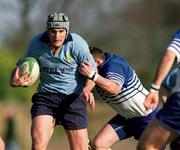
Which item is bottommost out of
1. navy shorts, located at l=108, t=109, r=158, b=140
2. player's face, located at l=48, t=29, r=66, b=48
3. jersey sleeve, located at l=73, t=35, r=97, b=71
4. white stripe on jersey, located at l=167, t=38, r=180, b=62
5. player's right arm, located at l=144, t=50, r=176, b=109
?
navy shorts, located at l=108, t=109, r=158, b=140

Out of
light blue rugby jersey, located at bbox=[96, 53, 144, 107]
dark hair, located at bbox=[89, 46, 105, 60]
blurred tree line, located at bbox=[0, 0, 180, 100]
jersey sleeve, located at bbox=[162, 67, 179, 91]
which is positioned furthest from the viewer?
blurred tree line, located at bbox=[0, 0, 180, 100]

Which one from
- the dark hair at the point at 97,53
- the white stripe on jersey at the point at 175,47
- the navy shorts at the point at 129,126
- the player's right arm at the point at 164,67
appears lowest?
the navy shorts at the point at 129,126

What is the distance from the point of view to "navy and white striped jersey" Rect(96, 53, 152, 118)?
10.5 meters

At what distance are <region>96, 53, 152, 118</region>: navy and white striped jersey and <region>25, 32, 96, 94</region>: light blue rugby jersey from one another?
1.26 ft

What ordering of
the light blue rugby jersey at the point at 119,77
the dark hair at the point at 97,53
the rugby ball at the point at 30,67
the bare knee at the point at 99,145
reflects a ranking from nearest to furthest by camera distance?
the rugby ball at the point at 30,67, the light blue rugby jersey at the point at 119,77, the dark hair at the point at 97,53, the bare knee at the point at 99,145

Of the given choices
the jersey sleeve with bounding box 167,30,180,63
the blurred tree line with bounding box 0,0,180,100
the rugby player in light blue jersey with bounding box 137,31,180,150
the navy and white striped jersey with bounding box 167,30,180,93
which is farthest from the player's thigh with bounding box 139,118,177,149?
the blurred tree line with bounding box 0,0,180,100

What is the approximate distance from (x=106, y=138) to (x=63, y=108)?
73cm

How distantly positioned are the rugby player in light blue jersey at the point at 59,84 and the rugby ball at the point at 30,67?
0.18 ft

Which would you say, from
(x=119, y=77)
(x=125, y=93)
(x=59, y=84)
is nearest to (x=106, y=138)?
(x=125, y=93)

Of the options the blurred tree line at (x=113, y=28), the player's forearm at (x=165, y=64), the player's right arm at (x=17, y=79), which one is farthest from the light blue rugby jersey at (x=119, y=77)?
the blurred tree line at (x=113, y=28)

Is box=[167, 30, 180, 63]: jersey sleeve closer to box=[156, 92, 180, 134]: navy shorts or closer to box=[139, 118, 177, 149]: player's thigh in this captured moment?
box=[156, 92, 180, 134]: navy shorts

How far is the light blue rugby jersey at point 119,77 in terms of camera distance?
33.8 ft

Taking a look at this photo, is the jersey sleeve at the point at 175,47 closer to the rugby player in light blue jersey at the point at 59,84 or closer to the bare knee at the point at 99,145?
the rugby player in light blue jersey at the point at 59,84

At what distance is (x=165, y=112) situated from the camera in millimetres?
8211
